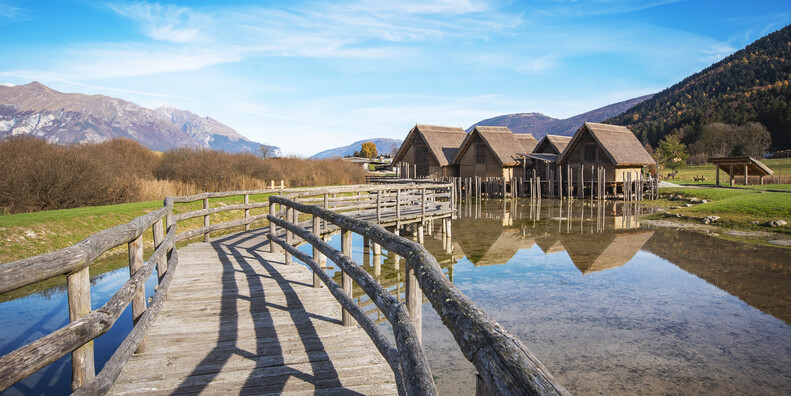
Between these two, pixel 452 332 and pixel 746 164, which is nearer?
pixel 452 332

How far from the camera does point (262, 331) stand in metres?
4.91

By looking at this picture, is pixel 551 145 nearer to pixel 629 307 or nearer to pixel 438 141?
pixel 438 141

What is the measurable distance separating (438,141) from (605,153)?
16088mm

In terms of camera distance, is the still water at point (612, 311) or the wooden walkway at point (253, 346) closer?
the wooden walkway at point (253, 346)

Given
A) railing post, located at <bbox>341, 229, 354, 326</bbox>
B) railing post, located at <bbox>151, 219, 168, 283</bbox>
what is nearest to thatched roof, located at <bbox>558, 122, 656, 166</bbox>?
railing post, located at <bbox>341, 229, 354, 326</bbox>

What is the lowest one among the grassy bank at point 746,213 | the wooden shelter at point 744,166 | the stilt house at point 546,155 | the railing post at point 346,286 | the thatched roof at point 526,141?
the grassy bank at point 746,213

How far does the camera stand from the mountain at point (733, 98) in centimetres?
7219

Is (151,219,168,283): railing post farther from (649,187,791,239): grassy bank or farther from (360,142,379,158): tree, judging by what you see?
(360,142,379,158): tree

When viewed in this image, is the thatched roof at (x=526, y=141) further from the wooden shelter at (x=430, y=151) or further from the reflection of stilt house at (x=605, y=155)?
the reflection of stilt house at (x=605, y=155)

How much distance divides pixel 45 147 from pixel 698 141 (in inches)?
3320

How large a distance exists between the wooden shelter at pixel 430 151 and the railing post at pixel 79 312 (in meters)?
40.6

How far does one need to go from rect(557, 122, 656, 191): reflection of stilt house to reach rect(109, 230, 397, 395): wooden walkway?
32177 millimetres

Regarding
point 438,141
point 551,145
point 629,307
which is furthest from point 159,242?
point 438,141

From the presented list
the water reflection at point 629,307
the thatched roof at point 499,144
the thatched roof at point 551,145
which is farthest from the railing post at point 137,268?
the thatched roof at point 551,145
